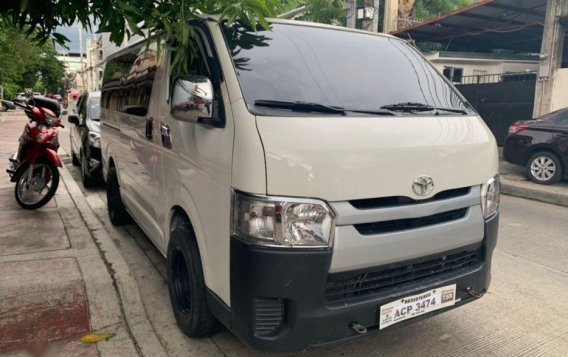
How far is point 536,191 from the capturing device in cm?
803

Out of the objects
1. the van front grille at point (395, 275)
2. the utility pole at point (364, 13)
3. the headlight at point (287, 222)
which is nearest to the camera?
the headlight at point (287, 222)

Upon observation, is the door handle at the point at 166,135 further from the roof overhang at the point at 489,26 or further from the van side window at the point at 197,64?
the roof overhang at the point at 489,26

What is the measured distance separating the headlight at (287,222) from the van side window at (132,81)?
1697mm

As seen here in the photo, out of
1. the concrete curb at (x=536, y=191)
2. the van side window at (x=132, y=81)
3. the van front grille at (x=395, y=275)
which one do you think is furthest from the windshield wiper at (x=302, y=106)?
the concrete curb at (x=536, y=191)

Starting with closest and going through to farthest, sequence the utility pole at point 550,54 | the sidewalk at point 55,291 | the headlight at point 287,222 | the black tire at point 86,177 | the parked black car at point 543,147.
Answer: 1. the headlight at point 287,222
2. the sidewalk at point 55,291
3. the black tire at point 86,177
4. the parked black car at point 543,147
5. the utility pole at point 550,54

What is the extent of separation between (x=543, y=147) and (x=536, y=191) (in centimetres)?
111

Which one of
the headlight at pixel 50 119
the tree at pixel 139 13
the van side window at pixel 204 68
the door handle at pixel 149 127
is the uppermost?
the tree at pixel 139 13

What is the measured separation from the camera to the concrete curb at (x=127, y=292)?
3.04 m

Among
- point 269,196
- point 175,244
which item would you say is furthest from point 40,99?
point 269,196

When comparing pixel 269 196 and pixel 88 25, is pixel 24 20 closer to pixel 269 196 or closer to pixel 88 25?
pixel 88 25

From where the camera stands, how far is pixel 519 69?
2125 cm

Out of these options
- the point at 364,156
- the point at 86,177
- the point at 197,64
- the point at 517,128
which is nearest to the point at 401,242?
the point at 364,156

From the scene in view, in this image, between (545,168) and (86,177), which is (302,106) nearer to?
(86,177)

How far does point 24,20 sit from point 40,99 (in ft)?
13.2
